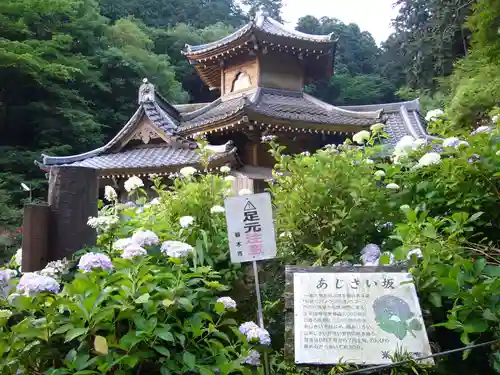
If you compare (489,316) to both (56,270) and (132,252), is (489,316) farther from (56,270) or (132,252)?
(56,270)

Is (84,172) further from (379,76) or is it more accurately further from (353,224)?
(379,76)

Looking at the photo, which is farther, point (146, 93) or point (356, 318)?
point (146, 93)

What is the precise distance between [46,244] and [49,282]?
33.1 inches

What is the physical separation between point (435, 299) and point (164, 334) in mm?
1370

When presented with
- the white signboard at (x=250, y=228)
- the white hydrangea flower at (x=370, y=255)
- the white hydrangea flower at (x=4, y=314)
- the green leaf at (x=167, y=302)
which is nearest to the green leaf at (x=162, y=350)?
the green leaf at (x=167, y=302)

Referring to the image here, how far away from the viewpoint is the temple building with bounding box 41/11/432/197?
924 centimetres

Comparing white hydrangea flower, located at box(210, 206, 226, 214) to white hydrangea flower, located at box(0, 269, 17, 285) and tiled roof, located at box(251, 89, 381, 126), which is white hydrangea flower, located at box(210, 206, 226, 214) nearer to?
white hydrangea flower, located at box(0, 269, 17, 285)

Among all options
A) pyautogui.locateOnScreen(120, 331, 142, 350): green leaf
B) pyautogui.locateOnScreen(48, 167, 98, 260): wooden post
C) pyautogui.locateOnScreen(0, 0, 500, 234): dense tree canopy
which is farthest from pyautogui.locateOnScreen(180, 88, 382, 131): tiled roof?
pyautogui.locateOnScreen(120, 331, 142, 350): green leaf

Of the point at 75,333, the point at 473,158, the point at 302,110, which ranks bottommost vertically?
the point at 75,333

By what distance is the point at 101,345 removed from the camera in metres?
1.82

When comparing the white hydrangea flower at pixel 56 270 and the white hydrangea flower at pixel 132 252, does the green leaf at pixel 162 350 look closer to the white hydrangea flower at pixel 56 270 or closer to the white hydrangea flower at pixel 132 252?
the white hydrangea flower at pixel 132 252

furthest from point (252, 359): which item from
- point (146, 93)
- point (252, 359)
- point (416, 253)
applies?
point (146, 93)

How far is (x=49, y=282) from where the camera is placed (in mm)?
1993

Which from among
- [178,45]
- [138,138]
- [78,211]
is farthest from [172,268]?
[178,45]
